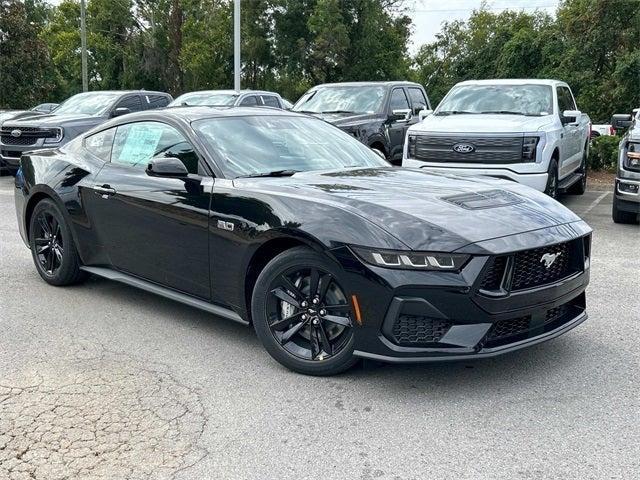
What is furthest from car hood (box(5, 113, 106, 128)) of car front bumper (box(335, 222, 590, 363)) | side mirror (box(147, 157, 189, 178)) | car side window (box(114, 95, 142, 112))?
car front bumper (box(335, 222, 590, 363))

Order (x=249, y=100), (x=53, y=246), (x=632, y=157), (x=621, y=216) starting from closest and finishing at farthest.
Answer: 1. (x=53, y=246)
2. (x=632, y=157)
3. (x=621, y=216)
4. (x=249, y=100)

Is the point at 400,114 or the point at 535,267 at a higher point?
the point at 400,114

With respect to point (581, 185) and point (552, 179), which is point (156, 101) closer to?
point (581, 185)

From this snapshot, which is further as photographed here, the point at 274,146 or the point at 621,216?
the point at 621,216

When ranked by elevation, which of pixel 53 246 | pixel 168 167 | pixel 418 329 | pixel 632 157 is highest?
pixel 168 167

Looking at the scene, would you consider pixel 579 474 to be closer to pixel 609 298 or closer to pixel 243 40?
pixel 609 298

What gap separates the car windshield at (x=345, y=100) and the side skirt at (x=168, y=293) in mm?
7451

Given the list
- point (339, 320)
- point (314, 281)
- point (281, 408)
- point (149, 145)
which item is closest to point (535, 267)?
point (339, 320)

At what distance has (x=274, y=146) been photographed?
4.90 m

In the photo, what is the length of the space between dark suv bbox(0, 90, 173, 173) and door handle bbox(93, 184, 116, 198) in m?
8.18

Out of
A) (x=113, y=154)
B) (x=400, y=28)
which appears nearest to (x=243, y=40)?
(x=400, y=28)

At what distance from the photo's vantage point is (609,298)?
5648 millimetres

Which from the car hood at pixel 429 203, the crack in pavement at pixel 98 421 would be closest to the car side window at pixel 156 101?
the car hood at pixel 429 203

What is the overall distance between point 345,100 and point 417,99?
1.88 metres
